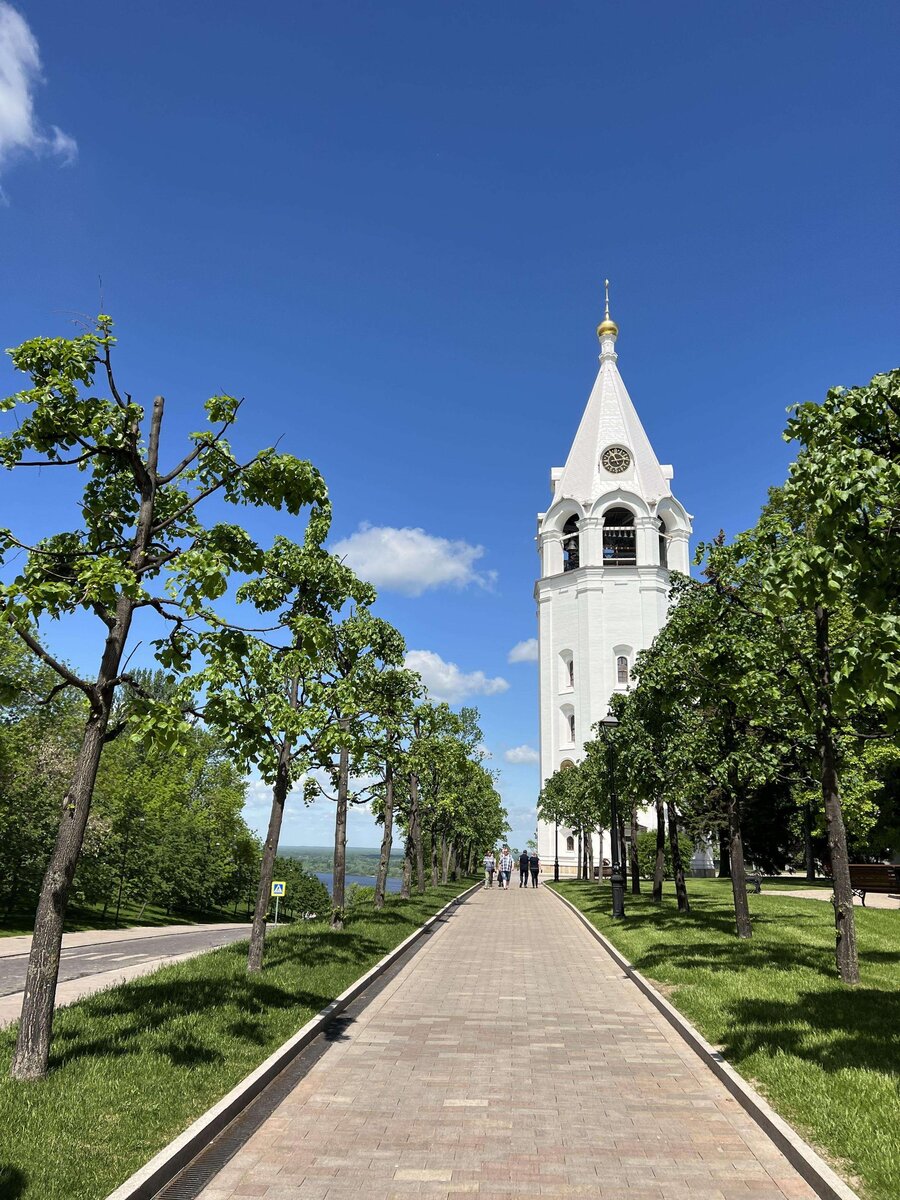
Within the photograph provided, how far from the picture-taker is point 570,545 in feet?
258

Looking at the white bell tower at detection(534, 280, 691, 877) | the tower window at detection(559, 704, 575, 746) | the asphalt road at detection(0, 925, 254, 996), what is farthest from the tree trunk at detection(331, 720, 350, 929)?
the tower window at detection(559, 704, 575, 746)

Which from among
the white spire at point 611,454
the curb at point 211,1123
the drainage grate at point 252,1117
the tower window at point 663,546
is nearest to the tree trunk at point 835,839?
the drainage grate at point 252,1117

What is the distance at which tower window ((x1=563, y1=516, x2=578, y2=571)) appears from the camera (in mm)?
78194

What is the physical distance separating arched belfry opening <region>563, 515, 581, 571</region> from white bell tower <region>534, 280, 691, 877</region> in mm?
106

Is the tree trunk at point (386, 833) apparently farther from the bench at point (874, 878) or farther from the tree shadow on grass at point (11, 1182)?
the tree shadow on grass at point (11, 1182)

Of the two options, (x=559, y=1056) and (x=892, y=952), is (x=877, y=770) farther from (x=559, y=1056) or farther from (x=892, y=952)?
(x=559, y=1056)

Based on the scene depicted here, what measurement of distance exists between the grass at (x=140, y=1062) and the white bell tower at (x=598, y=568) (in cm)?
5793

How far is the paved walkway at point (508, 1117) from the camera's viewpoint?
17.9ft

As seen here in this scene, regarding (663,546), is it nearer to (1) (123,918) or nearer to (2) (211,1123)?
(1) (123,918)

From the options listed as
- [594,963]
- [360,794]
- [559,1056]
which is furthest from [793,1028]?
[360,794]

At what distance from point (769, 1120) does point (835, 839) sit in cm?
694

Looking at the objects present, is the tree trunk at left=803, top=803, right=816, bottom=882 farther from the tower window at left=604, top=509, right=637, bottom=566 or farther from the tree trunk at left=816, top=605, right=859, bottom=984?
the tower window at left=604, top=509, right=637, bottom=566

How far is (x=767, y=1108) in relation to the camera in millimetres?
6652

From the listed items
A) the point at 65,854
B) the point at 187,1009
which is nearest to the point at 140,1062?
the point at 65,854
